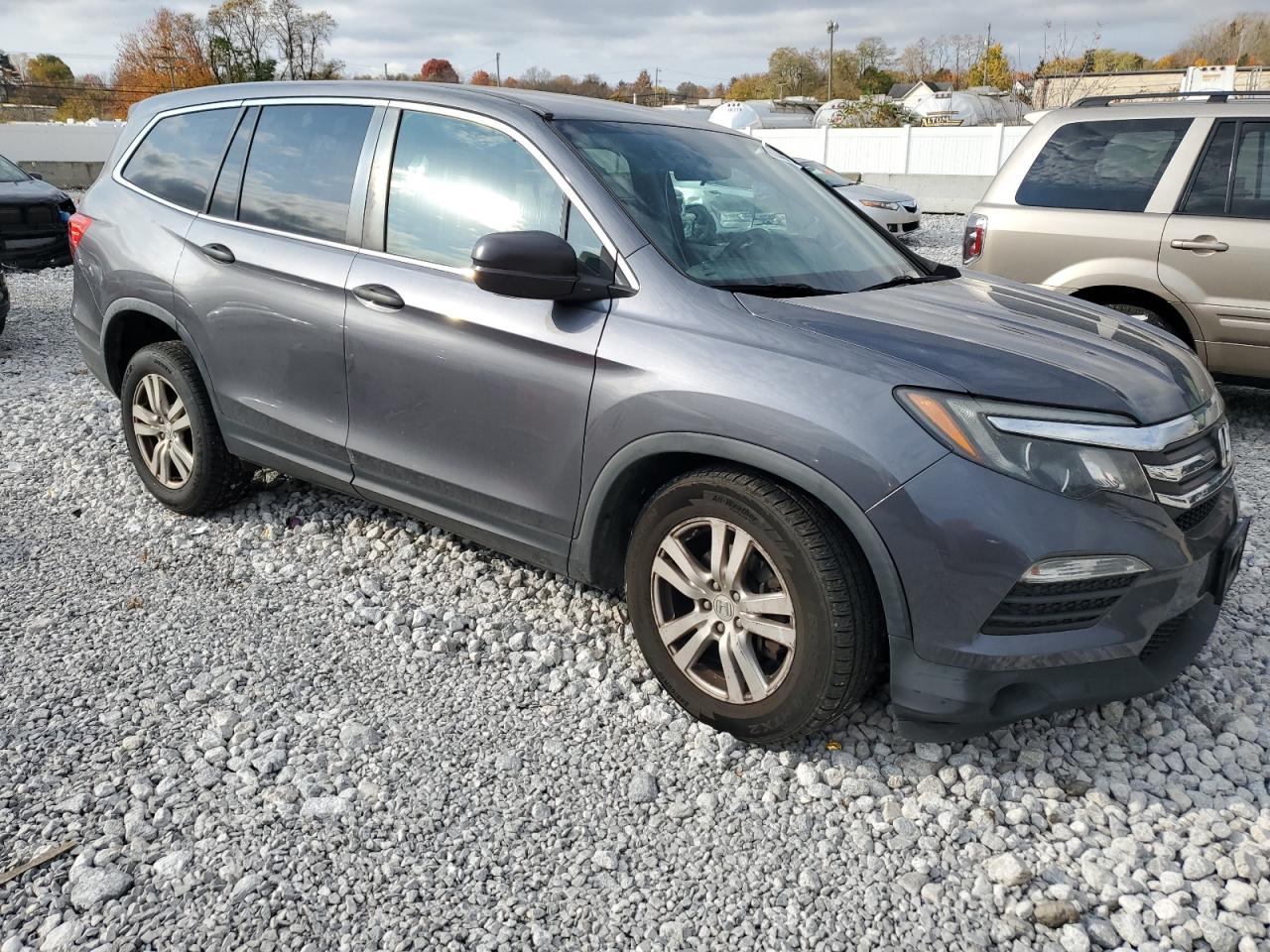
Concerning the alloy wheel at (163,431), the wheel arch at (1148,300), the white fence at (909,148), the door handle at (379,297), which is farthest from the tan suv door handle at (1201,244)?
the white fence at (909,148)

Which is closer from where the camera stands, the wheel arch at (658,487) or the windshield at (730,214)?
the wheel arch at (658,487)

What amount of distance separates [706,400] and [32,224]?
11.5m

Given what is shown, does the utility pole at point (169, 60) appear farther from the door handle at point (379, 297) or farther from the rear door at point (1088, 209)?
the door handle at point (379, 297)

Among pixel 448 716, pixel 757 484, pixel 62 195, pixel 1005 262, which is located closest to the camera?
pixel 757 484

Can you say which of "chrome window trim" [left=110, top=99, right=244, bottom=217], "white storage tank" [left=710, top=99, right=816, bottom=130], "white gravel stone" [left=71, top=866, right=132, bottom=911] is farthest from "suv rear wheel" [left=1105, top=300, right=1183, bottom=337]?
"white storage tank" [left=710, top=99, right=816, bottom=130]

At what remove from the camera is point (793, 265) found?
10.9 feet

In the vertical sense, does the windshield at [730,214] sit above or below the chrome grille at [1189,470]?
above

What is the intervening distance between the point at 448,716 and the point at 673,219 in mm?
1727

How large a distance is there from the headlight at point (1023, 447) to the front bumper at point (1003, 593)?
0.03 meters

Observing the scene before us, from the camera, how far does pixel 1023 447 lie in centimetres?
249

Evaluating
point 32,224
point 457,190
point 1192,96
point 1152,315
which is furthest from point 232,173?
point 32,224

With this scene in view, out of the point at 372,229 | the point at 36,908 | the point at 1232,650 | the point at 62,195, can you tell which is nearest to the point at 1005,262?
the point at 1232,650

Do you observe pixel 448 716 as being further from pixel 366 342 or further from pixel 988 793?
pixel 988 793

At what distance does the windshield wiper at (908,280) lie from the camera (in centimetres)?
340
